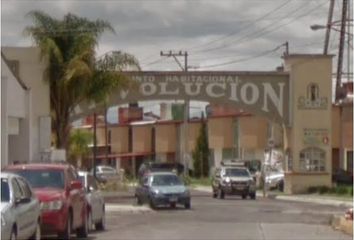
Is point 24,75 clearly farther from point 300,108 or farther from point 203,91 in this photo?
point 300,108

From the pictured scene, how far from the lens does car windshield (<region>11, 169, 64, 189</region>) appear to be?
2469 centimetres

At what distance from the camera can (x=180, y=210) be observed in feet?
145

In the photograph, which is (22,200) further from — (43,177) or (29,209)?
(43,177)

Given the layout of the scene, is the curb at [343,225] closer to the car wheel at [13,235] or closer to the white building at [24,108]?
the car wheel at [13,235]

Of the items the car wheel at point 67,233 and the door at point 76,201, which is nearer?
the car wheel at point 67,233

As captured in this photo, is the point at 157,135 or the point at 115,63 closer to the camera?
the point at 115,63

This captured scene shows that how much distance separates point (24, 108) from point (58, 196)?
2189cm

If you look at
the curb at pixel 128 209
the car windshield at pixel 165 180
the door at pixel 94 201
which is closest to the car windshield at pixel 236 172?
the car windshield at pixel 165 180

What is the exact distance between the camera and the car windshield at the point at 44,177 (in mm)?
24688

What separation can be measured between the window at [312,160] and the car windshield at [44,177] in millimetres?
41828

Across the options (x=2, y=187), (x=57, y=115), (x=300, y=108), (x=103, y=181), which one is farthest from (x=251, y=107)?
(x=2, y=187)

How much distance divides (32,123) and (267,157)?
126 feet

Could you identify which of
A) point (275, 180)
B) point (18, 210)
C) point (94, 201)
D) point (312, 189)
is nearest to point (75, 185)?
point (94, 201)

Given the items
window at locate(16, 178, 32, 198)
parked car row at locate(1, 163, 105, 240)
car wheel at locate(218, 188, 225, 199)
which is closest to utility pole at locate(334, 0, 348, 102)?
car wheel at locate(218, 188, 225, 199)
